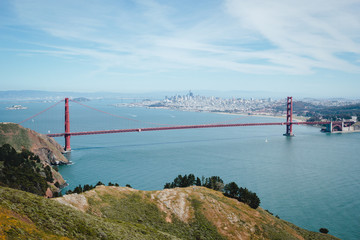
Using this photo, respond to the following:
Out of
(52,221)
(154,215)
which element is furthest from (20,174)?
(52,221)

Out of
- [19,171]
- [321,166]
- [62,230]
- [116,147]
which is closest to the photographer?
[62,230]

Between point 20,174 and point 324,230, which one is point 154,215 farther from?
point 20,174

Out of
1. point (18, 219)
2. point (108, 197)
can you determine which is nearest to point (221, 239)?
point (108, 197)

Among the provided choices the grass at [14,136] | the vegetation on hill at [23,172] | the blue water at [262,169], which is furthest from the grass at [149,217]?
the grass at [14,136]

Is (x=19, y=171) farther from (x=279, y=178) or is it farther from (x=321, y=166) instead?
(x=321, y=166)

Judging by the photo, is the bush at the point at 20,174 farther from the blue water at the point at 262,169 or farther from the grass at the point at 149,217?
the grass at the point at 149,217

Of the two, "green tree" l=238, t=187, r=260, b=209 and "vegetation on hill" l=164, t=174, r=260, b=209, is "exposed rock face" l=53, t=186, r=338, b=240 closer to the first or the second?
"green tree" l=238, t=187, r=260, b=209

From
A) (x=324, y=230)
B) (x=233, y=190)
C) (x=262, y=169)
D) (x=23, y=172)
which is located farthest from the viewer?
(x=262, y=169)

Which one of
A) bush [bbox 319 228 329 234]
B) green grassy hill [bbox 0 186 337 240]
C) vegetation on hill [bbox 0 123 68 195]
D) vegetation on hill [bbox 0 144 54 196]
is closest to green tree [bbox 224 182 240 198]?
green grassy hill [bbox 0 186 337 240]
